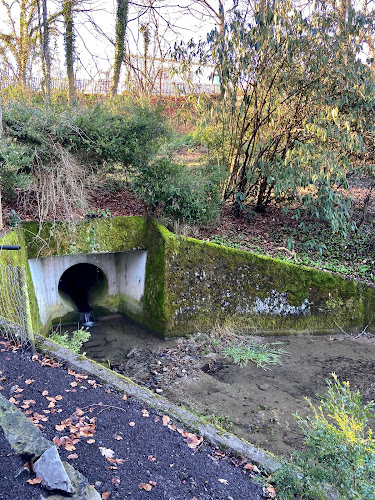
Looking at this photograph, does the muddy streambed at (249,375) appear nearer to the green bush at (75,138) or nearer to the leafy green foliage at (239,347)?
the leafy green foliage at (239,347)

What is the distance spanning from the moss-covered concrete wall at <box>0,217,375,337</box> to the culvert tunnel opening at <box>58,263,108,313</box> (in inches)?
89.4

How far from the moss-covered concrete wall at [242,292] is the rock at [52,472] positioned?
6272 mm

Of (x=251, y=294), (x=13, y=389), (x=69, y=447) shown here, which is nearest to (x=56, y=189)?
(x=251, y=294)

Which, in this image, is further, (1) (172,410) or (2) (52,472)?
(1) (172,410)

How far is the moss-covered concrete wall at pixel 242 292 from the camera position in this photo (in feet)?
29.0

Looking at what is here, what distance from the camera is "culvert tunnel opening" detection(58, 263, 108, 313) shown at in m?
10.8

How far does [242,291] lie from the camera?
8938mm

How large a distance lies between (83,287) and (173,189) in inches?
179

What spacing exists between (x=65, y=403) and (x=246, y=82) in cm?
841

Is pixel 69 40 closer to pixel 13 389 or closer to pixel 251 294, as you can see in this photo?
pixel 251 294

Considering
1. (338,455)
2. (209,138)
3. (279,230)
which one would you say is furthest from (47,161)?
(338,455)

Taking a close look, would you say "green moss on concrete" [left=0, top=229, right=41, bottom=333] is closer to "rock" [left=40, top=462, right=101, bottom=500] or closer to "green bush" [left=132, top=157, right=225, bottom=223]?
"green bush" [left=132, top=157, right=225, bottom=223]

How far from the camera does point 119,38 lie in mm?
14172

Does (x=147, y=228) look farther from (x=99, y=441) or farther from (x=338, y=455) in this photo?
(x=338, y=455)
